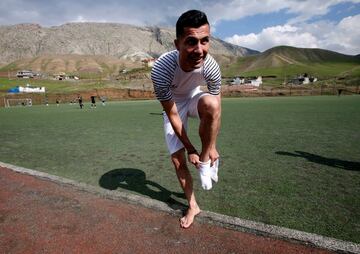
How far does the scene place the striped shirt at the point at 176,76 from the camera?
328cm

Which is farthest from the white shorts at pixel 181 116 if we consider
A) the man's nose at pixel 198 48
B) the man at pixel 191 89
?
the man's nose at pixel 198 48

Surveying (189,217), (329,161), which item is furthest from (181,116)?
(329,161)

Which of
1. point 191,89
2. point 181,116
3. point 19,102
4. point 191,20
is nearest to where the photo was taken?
point 191,20

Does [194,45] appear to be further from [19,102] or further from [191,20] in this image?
[19,102]

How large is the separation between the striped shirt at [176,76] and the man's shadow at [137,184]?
162 centimetres

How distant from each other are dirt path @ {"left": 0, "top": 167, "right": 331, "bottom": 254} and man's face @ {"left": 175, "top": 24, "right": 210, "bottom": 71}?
1.91 m

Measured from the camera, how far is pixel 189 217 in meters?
3.58

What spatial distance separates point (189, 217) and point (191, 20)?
2.26m

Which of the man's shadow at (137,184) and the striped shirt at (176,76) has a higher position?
the striped shirt at (176,76)

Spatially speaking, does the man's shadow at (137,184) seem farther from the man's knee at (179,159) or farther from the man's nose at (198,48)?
the man's nose at (198,48)

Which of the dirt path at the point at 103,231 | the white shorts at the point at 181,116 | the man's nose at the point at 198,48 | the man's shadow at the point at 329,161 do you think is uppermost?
the man's nose at the point at 198,48

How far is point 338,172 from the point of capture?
568 centimetres

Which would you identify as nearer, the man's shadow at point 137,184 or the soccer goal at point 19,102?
the man's shadow at point 137,184

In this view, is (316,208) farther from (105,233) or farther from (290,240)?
(105,233)
